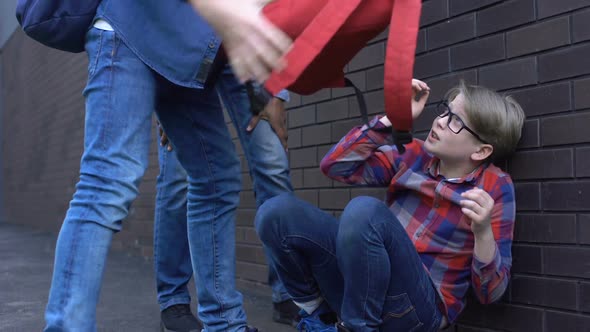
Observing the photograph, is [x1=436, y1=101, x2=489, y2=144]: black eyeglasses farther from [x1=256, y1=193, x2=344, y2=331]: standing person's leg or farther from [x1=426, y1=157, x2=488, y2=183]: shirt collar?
[x1=256, y1=193, x2=344, y2=331]: standing person's leg

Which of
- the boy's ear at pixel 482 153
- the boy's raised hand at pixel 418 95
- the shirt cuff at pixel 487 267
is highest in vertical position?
the boy's raised hand at pixel 418 95

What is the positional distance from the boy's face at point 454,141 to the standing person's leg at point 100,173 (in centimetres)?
103

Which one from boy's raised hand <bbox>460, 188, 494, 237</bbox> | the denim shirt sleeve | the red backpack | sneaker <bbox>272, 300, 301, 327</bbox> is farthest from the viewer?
sneaker <bbox>272, 300, 301, 327</bbox>

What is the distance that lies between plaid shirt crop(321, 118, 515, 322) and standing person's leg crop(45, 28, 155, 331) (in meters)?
0.90

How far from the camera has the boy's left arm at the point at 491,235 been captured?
1.96 meters

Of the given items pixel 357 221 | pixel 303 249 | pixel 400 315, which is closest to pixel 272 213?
pixel 303 249

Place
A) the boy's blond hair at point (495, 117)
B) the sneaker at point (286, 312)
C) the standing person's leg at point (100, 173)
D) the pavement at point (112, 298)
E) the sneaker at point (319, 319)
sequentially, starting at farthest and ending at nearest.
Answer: the pavement at point (112, 298) < the sneaker at point (286, 312) < the sneaker at point (319, 319) < the boy's blond hair at point (495, 117) < the standing person's leg at point (100, 173)

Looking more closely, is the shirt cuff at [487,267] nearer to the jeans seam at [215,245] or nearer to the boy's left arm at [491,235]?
the boy's left arm at [491,235]

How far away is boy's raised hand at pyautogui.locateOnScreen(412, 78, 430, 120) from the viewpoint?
212 cm

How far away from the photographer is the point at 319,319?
235 cm

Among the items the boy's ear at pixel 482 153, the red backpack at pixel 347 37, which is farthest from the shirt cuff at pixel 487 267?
the red backpack at pixel 347 37

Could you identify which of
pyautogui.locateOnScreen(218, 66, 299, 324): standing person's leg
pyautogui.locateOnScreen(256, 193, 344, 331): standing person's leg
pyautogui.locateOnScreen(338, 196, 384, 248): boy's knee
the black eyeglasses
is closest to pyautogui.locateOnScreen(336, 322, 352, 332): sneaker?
pyautogui.locateOnScreen(256, 193, 344, 331): standing person's leg

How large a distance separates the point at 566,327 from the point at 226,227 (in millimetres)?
1265

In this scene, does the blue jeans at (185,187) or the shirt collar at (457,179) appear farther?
the blue jeans at (185,187)
